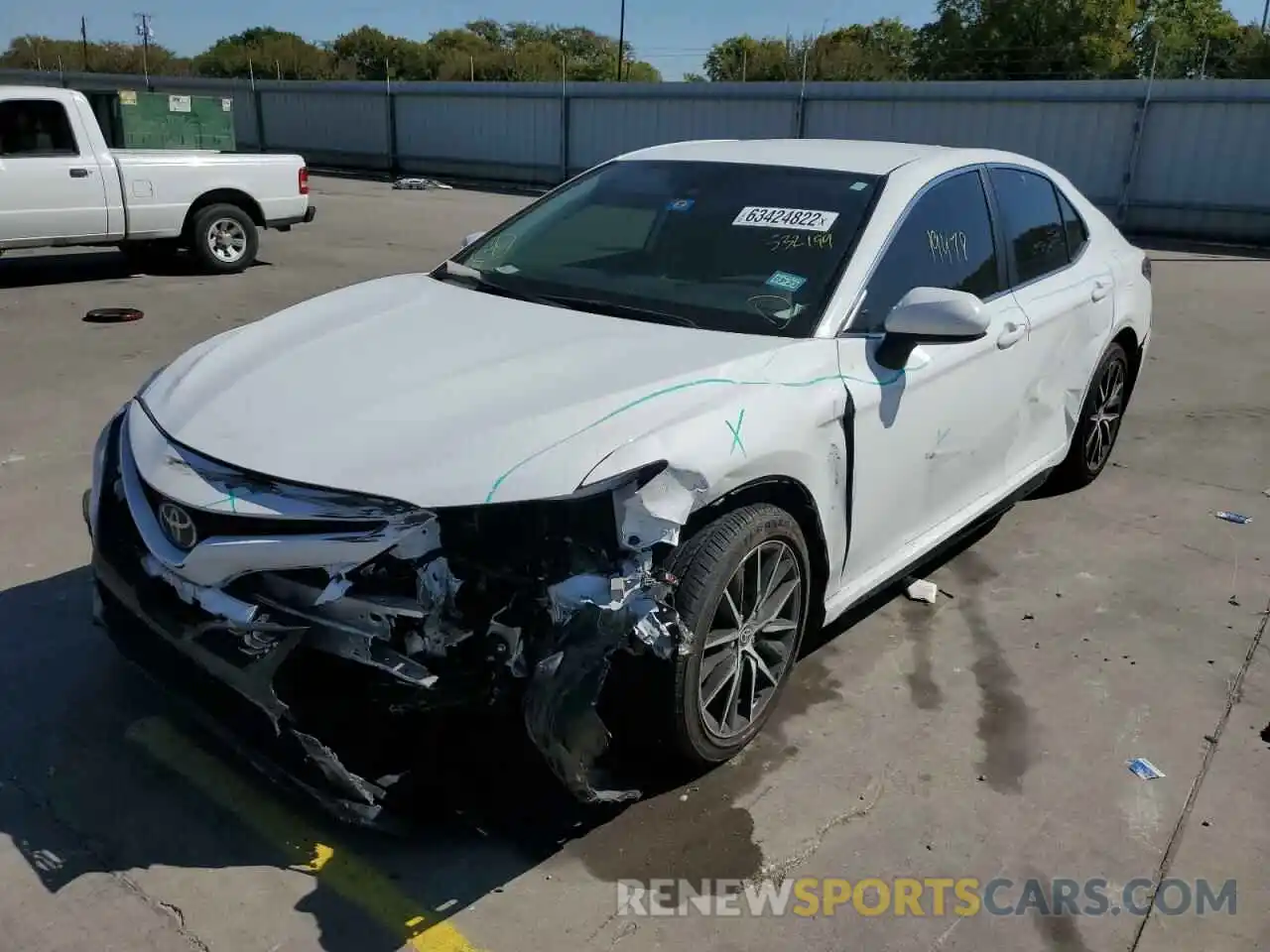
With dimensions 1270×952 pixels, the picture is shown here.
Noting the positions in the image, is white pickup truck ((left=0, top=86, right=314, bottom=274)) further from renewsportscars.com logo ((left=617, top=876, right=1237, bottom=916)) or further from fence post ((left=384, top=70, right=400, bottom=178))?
fence post ((left=384, top=70, right=400, bottom=178))

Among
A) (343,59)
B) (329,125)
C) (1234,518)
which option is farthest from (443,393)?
(343,59)

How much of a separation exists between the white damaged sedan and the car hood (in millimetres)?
11

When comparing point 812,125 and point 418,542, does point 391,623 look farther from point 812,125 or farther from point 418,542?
point 812,125

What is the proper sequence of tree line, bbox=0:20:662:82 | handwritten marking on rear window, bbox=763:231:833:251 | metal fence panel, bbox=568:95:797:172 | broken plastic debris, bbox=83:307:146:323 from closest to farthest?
1. handwritten marking on rear window, bbox=763:231:833:251
2. broken plastic debris, bbox=83:307:146:323
3. metal fence panel, bbox=568:95:797:172
4. tree line, bbox=0:20:662:82

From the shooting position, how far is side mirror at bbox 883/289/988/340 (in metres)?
3.17

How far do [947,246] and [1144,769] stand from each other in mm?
1873

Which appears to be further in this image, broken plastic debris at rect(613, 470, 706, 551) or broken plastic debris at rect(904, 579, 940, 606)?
broken plastic debris at rect(904, 579, 940, 606)

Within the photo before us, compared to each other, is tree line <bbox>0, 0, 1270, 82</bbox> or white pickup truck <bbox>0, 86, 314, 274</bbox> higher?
tree line <bbox>0, 0, 1270, 82</bbox>

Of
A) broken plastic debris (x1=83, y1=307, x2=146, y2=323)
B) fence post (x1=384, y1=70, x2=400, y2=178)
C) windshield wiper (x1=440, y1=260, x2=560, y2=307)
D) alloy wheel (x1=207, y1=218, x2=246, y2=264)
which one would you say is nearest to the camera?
windshield wiper (x1=440, y1=260, x2=560, y2=307)

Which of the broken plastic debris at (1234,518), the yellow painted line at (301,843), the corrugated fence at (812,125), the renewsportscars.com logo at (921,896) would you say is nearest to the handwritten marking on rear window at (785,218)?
the renewsportscars.com logo at (921,896)

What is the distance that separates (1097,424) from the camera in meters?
5.33

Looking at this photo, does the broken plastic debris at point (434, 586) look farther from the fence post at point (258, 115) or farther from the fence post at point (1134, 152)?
the fence post at point (258, 115)

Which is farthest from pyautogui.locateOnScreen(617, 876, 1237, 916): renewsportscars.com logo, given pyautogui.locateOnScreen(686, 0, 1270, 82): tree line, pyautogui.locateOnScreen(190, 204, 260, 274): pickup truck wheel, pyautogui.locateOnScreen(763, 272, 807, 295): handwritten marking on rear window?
pyautogui.locateOnScreen(686, 0, 1270, 82): tree line

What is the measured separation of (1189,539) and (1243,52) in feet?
157
